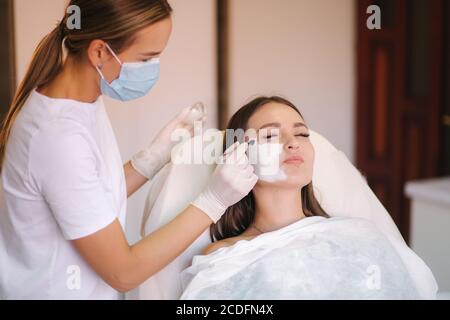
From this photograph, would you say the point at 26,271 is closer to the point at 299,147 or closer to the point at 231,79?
the point at 299,147

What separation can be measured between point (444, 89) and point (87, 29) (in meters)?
1.95

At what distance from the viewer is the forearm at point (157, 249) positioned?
4.08 ft

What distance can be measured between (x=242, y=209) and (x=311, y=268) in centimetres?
27

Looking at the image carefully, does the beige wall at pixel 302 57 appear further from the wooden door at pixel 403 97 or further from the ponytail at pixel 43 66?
the ponytail at pixel 43 66

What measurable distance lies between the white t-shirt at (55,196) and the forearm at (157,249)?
0.27 feet

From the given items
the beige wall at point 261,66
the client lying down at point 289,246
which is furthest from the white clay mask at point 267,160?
the beige wall at point 261,66

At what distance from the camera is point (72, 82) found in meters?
1.29

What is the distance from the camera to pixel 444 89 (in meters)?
2.80

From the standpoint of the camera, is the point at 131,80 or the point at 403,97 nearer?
the point at 131,80

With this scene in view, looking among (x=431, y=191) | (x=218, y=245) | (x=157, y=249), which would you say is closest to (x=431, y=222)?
(x=431, y=191)

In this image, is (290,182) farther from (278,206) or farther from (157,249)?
(157,249)

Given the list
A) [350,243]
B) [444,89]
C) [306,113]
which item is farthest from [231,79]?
[444,89]

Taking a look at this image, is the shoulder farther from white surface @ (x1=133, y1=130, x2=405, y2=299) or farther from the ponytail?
the ponytail

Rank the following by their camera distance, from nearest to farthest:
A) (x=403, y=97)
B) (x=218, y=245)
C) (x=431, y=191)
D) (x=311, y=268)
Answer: (x=311, y=268), (x=218, y=245), (x=431, y=191), (x=403, y=97)
